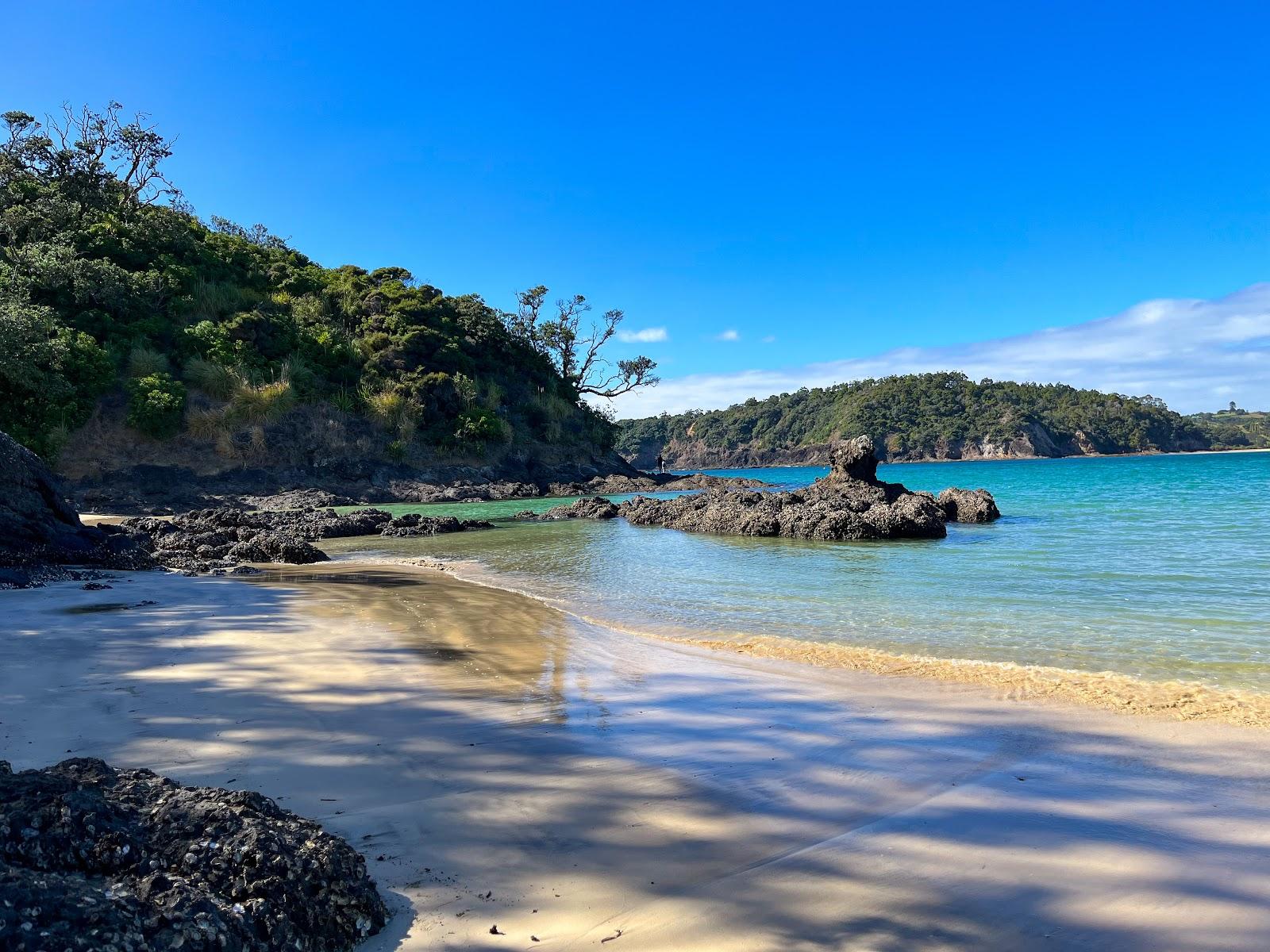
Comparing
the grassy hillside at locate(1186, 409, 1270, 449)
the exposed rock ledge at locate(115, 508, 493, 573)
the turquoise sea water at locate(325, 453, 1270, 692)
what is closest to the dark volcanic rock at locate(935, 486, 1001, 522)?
the turquoise sea water at locate(325, 453, 1270, 692)

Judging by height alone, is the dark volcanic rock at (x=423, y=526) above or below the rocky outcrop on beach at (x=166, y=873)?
below

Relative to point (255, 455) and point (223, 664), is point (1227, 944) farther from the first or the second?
point (255, 455)

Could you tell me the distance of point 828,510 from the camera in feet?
53.2

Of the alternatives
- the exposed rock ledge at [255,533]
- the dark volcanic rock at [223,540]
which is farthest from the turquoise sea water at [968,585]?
the dark volcanic rock at [223,540]

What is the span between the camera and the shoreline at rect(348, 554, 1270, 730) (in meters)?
4.45

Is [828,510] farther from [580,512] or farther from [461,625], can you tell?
[461,625]

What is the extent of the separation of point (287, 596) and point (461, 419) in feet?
92.7

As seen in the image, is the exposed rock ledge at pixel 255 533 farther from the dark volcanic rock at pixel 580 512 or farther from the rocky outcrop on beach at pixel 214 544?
the dark volcanic rock at pixel 580 512

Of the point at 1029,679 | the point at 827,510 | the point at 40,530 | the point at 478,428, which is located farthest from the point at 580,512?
the point at 1029,679

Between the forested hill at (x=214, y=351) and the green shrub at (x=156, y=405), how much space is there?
7 centimetres

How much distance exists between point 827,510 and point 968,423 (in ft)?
337

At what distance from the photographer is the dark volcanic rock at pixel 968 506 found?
727 inches

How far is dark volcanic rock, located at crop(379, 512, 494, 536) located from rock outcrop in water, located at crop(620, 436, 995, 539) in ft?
17.0

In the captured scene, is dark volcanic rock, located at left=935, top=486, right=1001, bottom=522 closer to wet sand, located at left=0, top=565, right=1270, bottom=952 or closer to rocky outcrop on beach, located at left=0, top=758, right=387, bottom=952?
wet sand, located at left=0, top=565, right=1270, bottom=952
